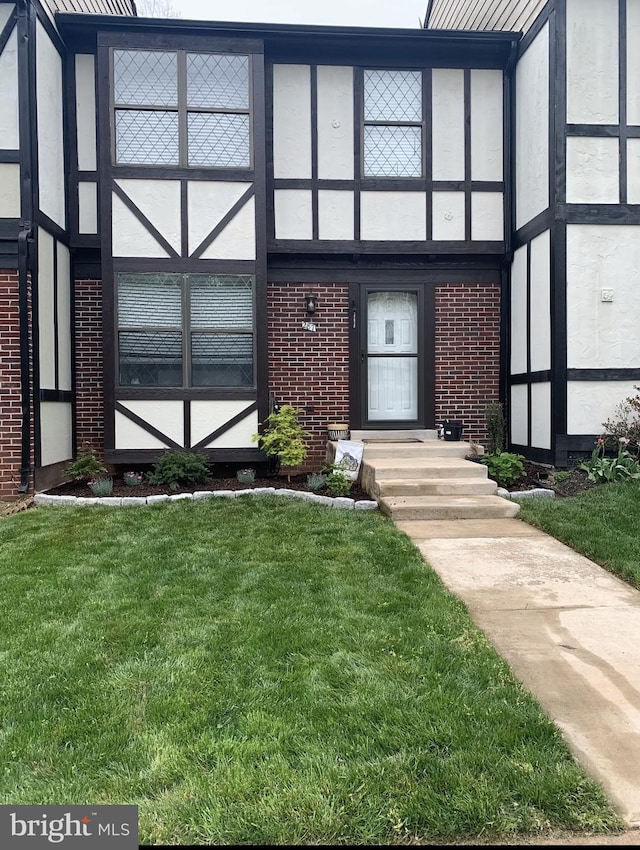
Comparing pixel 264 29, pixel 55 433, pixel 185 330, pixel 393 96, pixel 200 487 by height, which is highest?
pixel 264 29

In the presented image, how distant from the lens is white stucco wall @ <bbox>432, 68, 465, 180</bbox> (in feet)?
26.0

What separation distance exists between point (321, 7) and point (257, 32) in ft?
78.8

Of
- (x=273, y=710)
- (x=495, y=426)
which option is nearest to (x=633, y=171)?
(x=495, y=426)

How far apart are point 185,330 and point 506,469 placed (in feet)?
14.2

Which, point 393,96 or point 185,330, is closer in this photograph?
point 185,330

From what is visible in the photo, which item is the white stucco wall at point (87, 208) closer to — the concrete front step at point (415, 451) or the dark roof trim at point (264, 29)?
the dark roof trim at point (264, 29)

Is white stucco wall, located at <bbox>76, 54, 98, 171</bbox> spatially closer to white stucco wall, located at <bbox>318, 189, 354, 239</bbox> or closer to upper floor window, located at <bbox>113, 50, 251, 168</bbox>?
upper floor window, located at <bbox>113, 50, 251, 168</bbox>

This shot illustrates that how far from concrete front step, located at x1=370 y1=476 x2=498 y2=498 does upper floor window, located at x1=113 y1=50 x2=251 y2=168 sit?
14.6 feet

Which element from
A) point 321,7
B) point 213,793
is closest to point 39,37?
point 213,793

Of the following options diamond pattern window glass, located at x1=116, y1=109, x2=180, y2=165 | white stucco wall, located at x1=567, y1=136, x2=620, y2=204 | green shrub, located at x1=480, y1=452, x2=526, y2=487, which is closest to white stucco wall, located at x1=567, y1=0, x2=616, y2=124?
white stucco wall, located at x1=567, y1=136, x2=620, y2=204

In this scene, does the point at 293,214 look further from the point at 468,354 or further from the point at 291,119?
the point at 468,354

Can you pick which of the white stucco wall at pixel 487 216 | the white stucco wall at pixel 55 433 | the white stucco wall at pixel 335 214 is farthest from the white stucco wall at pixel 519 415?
the white stucco wall at pixel 55 433

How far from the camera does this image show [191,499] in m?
6.19

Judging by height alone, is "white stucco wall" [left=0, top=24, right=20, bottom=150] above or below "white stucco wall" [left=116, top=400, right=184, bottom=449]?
above
